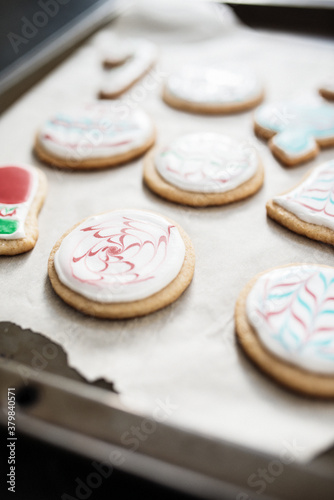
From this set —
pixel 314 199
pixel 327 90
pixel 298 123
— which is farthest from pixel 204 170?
pixel 327 90

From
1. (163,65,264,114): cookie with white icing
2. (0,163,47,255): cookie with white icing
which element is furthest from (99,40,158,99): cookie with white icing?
(0,163,47,255): cookie with white icing

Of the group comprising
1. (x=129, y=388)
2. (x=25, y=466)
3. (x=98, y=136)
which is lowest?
(x=25, y=466)

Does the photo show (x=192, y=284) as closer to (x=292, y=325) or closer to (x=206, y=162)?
(x=292, y=325)

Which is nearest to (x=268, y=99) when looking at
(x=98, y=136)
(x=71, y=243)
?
(x=98, y=136)

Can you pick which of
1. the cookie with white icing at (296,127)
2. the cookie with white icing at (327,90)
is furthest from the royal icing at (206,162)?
the cookie with white icing at (327,90)

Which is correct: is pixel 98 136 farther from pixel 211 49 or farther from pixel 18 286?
pixel 211 49

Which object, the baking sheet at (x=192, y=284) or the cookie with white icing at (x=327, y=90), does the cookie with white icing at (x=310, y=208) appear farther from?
the cookie with white icing at (x=327, y=90)

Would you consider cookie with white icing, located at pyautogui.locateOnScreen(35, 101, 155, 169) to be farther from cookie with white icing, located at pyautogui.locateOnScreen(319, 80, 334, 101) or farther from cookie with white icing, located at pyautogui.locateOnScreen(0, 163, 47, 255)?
cookie with white icing, located at pyautogui.locateOnScreen(319, 80, 334, 101)
